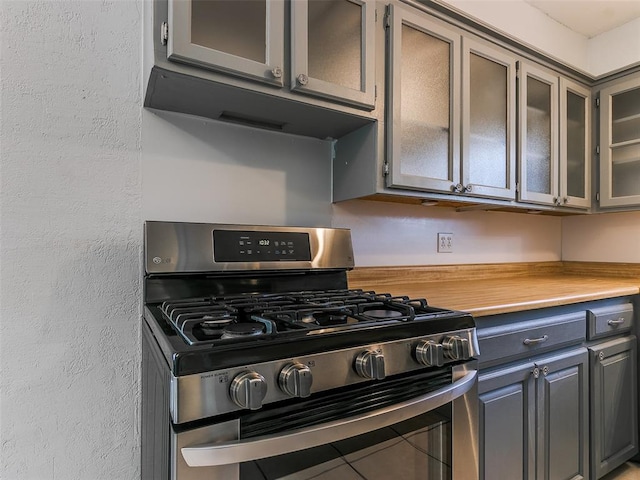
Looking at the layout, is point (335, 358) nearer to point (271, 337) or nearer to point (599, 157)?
point (271, 337)

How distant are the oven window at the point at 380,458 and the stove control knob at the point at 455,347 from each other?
0.16 metres

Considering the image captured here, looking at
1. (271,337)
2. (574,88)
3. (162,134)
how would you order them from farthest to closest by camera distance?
(574,88)
(162,134)
(271,337)

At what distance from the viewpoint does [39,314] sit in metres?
1.13

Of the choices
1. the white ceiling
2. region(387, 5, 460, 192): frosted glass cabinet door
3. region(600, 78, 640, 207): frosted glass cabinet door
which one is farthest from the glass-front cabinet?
region(600, 78, 640, 207): frosted glass cabinet door

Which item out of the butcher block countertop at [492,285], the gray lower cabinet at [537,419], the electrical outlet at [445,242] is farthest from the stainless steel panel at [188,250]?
the electrical outlet at [445,242]


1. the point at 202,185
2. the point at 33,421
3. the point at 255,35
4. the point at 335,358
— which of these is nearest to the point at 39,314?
the point at 33,421

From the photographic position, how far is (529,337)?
1368 millimetres

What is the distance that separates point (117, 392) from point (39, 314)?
0.34 metres

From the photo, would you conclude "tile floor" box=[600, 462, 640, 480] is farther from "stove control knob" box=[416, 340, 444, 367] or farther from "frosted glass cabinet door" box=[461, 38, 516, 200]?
"stove control knob" box=[416, 340, 444, 367]

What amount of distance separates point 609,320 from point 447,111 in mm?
1169

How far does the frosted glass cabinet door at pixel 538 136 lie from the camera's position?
191 centimetres

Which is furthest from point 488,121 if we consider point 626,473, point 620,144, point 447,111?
point 626,473

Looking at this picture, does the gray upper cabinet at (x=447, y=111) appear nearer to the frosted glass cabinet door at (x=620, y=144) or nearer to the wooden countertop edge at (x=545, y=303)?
the wooden countertop edge at (x=545, y=303)

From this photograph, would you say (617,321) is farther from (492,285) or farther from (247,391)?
(247,391)
